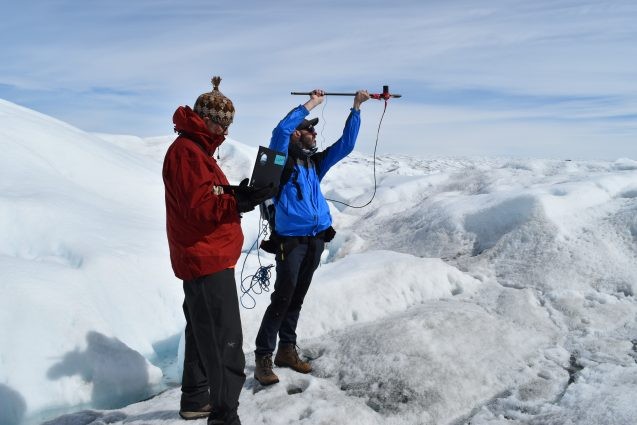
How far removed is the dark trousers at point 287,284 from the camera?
11.6 ft

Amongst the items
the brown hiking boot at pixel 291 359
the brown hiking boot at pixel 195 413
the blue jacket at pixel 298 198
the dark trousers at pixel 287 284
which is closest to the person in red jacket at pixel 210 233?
the brown hiking boot at pixel 195 413

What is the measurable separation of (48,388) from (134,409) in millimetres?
1176

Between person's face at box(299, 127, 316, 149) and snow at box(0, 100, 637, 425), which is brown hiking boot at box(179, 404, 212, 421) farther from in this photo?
person's face at box(299, 127, 316, 149)

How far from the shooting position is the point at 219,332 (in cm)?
253

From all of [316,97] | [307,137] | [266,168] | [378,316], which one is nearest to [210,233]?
[266,168]

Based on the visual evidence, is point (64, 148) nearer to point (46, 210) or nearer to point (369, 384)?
point (46, 210)

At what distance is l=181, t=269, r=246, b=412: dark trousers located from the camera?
251cm

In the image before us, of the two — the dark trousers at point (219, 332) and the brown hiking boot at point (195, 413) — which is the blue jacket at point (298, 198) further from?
the brown hiking boot at point (195, 413)

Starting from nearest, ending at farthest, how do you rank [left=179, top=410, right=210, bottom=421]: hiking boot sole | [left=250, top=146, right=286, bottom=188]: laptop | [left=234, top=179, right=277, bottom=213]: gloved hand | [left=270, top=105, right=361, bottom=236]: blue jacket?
[left=234, top=179, right=277, bottom=213]: gloved hand, [left=250, top=146, right=286, bottom=188]: laptop, [left=179, top=410, right=210, bottom=421]: hiking boot sole, [left=270, top=105, right=361, bottom=236]: blue jacket

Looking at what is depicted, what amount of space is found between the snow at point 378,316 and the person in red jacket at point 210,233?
87cm

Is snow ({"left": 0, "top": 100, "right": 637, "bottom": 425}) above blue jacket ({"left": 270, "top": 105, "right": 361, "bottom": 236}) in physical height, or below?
below

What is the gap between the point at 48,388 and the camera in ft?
13.7

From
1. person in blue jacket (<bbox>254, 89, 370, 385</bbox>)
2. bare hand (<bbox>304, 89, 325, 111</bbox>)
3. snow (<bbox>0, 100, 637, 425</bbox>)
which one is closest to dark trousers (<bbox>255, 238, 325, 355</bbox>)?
person in blue jacket (<bbox>254, 89, 370, 385</bbox>)

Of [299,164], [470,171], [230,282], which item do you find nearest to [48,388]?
[230,282]
